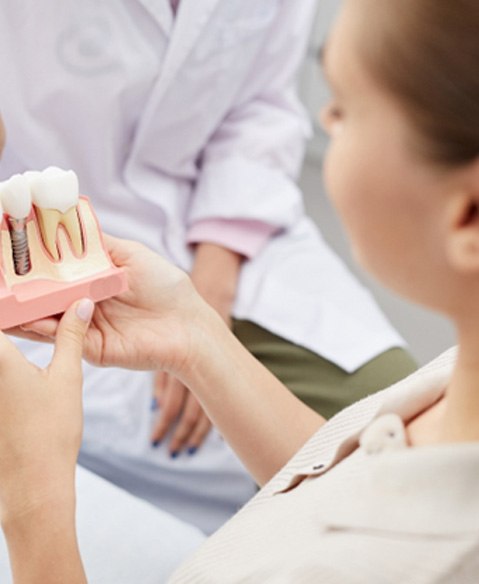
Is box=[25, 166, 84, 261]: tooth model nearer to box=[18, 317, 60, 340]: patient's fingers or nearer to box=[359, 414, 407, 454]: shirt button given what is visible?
box=[18, 317, 60, 340]: patient's fingers

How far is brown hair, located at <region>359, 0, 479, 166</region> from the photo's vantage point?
1.26 feet

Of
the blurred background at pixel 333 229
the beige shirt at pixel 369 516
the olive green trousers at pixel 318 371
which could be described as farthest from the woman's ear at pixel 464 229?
the blurred background at pixel 333 229

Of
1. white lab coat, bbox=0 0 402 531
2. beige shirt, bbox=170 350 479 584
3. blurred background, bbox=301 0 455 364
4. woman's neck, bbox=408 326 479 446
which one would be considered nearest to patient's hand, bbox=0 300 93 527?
beige shirt, bbox=170 350 479 584

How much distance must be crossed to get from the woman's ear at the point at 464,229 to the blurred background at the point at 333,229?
49.9 inches

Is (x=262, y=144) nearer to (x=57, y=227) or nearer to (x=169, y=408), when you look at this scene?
(x=169, y=408)

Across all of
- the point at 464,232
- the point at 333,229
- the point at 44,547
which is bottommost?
the point at 333,229

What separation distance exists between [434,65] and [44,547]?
0.38 metres

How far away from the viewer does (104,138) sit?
101 cm

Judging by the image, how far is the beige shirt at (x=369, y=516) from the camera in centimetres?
47

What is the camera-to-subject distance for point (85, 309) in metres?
0.69

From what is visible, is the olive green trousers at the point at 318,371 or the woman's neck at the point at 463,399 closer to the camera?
the woman's neck at the point at 463,399

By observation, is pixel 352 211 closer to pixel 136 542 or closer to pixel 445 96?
pixel 445 96

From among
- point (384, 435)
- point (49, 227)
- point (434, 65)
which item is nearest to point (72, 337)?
point (49, 227)

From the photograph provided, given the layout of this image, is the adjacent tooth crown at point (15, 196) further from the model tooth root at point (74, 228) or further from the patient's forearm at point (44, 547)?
the patient's forearm at point (44, 547)
